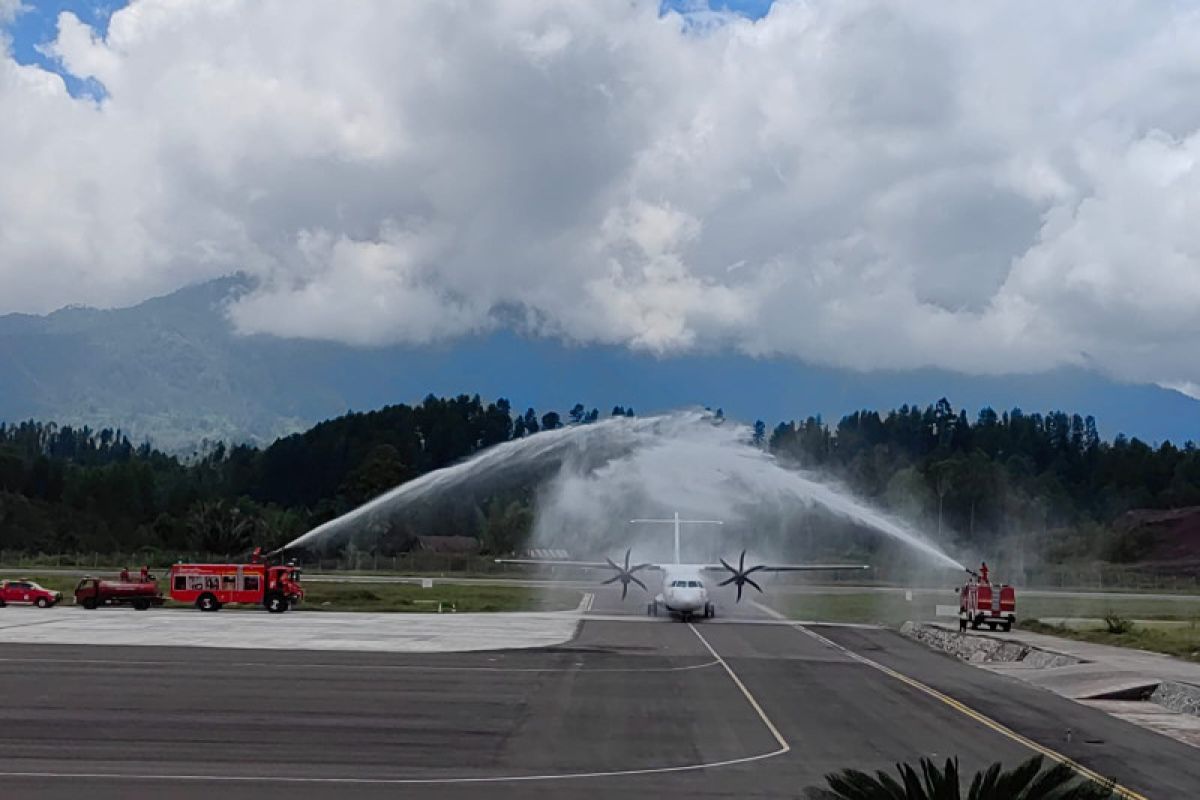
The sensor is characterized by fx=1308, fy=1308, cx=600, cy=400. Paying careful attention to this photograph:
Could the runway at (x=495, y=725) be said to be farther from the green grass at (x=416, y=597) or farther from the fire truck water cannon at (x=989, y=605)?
the green grass at (x=416, y=597)

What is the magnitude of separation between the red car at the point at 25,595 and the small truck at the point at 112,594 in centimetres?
135

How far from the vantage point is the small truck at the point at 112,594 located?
6294 centimetres

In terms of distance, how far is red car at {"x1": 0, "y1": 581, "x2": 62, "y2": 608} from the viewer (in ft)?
206

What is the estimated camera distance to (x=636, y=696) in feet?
99.4

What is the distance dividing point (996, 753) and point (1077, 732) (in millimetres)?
4287

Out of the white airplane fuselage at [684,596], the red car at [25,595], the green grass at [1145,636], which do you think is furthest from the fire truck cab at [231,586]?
the green grass at [1145,636]

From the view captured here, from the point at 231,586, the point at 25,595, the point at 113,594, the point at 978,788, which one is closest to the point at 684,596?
the point at 231,586

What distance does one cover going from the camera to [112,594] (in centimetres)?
6316

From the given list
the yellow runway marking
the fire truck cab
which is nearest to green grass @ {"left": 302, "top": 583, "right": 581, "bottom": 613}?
the fire truck cab

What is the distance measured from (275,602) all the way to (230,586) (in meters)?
2.35

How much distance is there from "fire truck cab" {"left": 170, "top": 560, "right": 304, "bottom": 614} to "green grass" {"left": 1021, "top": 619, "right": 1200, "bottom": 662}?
34.9m

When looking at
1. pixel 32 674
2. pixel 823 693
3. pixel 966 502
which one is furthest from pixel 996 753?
pixel 966 502

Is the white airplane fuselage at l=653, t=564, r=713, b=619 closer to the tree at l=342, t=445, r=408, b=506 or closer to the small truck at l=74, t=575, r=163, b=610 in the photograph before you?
the small truck at l=74, t=575, r=163, b=610

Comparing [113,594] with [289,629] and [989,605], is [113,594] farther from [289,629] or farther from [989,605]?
[989,605]
